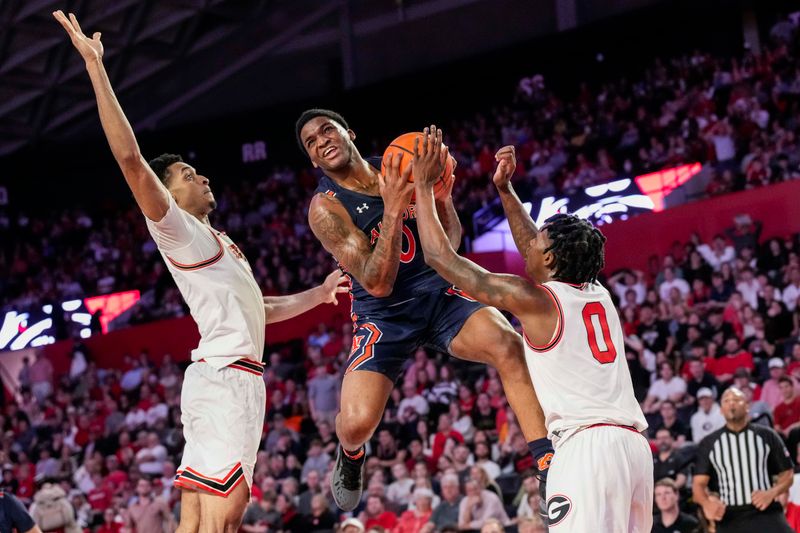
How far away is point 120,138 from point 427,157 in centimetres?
146

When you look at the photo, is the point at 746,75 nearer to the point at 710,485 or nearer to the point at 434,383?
the point at 434,383

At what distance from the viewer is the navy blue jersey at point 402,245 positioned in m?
5.73

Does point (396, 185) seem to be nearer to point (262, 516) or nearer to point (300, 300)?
point (300, 300)

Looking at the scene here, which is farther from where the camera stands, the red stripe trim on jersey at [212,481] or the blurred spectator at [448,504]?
the blurred spectator at [448,504]

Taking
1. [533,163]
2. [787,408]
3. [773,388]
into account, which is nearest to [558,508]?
[787,408]

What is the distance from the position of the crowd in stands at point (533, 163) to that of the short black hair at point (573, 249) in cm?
1101

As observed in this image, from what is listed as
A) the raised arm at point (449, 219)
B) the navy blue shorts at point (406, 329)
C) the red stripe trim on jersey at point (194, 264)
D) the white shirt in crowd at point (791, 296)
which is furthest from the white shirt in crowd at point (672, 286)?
the red stripe trim on jersey at point (194, 264)

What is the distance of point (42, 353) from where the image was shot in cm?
2014

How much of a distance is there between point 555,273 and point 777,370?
22.4ft

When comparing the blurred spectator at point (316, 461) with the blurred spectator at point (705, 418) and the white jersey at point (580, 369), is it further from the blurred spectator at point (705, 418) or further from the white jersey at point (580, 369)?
the white jersey at point (580, 369)

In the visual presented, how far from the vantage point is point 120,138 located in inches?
195

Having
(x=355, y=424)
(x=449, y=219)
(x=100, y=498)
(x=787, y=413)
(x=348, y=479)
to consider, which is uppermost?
(x=449, y=219)

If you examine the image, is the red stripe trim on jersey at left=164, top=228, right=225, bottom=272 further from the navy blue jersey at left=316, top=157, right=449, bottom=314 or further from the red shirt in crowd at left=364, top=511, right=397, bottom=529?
the red shirt in crowd at left=364, top=511, right=397, bottom=529

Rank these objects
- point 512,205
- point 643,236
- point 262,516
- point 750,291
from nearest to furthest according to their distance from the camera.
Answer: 1. point 512,205
2. point 262,516
3. point 750,291
4. point 643,236
